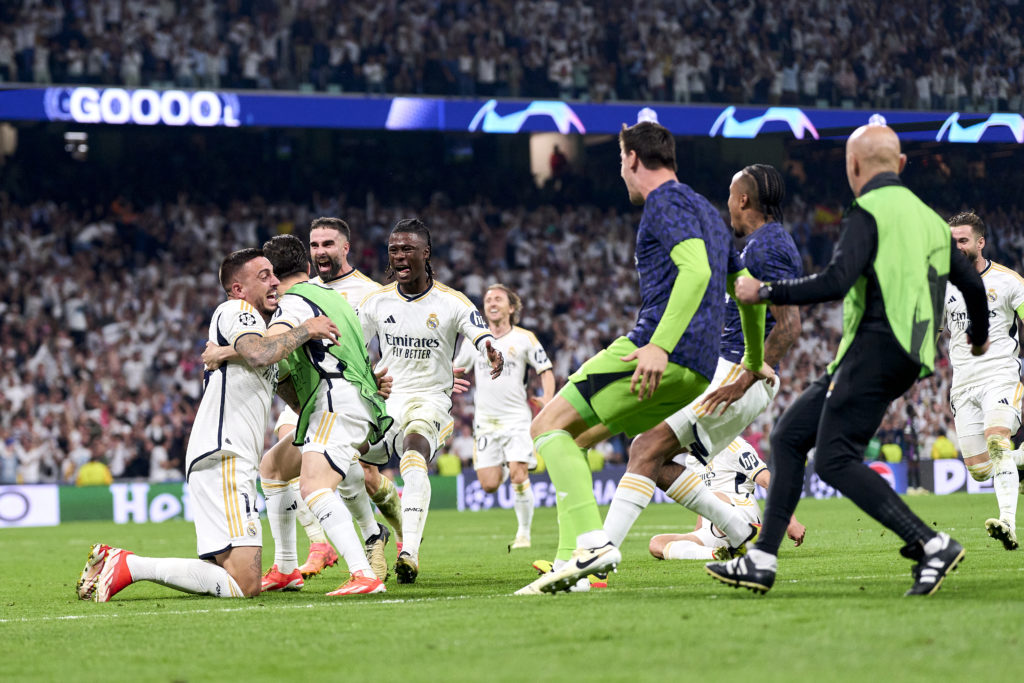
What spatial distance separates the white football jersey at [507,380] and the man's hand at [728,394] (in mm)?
6740

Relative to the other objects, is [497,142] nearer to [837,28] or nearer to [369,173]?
[369,173]

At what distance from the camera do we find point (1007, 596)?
575 centimetres

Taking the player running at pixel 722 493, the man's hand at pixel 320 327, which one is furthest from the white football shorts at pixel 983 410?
the man's hand at pixel 320 327

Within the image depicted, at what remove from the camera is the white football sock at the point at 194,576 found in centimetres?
716

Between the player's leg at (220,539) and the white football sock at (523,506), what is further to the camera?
the white football sock at (523,506)

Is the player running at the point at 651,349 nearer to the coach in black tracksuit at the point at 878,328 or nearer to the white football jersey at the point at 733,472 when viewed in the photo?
the coach in black tracksuit at the point at 878,328

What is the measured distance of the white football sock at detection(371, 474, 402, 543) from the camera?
9.22 m

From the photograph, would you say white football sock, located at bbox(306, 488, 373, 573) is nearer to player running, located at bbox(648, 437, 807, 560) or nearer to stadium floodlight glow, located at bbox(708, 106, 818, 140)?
player running, located at bbox(648, 437, 807, 560)

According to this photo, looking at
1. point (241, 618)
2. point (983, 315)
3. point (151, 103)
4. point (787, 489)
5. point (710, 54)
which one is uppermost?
point (710, 54)

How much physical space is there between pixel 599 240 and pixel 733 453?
19.9 metres

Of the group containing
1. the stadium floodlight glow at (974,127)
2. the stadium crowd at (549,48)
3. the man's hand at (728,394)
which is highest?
the stadium crowd at (549,48)

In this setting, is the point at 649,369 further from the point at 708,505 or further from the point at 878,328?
the point at 708,505

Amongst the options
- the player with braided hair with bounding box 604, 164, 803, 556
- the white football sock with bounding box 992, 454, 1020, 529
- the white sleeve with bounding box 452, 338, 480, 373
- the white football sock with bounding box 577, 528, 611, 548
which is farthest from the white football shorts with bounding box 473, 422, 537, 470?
the white football sock with bounding box 577, 528, 611, 548

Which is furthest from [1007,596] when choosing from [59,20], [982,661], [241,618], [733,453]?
[59,20]
